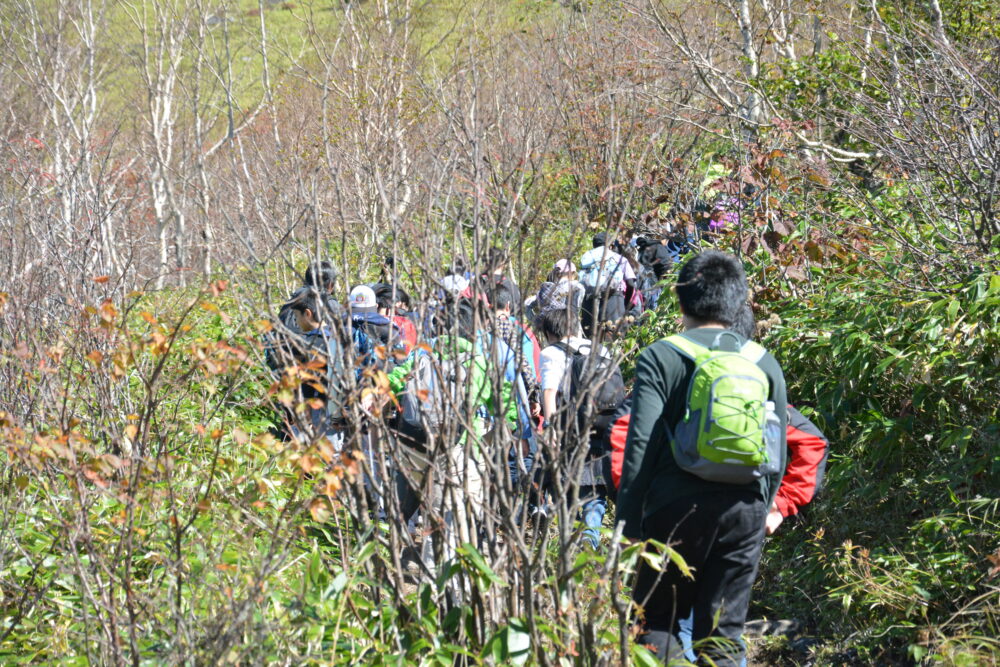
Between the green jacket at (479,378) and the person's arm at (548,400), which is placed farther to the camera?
the person's arm at (548,400)

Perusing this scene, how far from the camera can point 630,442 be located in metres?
3.15

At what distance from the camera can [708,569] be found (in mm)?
3270

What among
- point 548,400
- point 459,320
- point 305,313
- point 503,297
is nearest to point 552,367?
point 548,400

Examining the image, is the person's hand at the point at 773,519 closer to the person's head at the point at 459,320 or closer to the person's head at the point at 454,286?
the person's head at the point at 459,320

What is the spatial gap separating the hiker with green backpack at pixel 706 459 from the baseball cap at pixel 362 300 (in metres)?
2.67

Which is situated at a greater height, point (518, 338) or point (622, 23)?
point (622, 23)

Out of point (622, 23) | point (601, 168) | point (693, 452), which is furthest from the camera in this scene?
point (622, 23)

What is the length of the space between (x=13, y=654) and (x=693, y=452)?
257 cm

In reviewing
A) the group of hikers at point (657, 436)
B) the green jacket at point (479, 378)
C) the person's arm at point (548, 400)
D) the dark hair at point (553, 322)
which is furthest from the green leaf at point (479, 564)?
the dark hair at point (553, 322)

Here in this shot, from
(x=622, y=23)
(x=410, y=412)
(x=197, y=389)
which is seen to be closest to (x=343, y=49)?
(x=622, y=23)

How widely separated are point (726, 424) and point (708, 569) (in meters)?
0.59

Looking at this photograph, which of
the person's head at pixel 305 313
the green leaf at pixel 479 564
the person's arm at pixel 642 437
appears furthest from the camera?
the person's head at pixel 305 313

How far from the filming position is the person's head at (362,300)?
5.62 metres

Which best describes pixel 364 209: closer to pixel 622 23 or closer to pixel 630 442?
pixel 630 442
